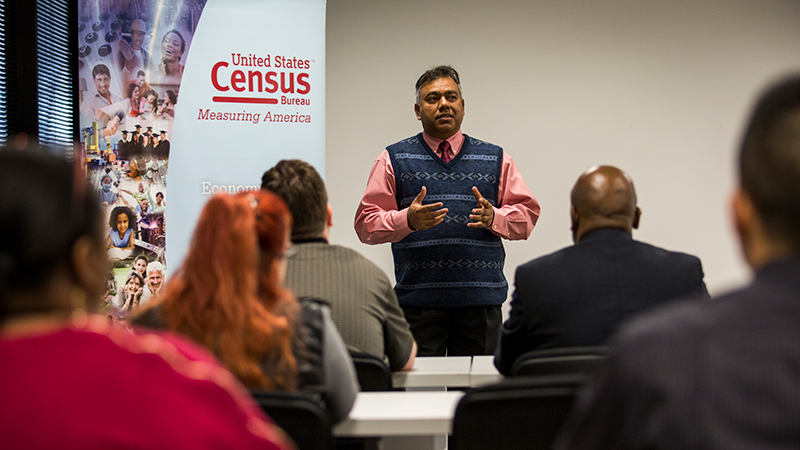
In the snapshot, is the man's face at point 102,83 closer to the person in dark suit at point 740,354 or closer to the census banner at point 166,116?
the census banner at point 166,116

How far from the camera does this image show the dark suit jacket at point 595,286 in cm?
168

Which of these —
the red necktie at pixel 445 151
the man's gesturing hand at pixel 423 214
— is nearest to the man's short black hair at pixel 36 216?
the man's gesturing hand at pixel 423 214

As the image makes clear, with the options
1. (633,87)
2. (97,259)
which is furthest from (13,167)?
(633,87)

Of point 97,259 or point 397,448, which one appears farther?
point 397,448

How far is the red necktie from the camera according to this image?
130 inches

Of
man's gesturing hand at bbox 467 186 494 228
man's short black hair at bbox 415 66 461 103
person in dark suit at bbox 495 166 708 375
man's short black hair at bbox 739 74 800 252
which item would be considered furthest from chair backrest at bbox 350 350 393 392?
man's short black hair at bbox 415 66 461 103

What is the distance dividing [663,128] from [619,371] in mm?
4404

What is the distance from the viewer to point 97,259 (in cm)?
76

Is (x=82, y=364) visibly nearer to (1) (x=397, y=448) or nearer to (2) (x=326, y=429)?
(2) (x=326, y=429)

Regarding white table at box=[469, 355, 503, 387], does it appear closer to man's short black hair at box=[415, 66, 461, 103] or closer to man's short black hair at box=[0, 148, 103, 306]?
man's short black hair at box=[0, 148, 103, 306]

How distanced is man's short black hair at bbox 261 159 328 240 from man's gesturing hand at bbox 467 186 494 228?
1.16 m

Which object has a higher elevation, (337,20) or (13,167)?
(337,20)

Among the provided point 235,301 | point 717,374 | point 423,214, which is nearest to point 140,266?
point 423,214

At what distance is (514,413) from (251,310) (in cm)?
58
